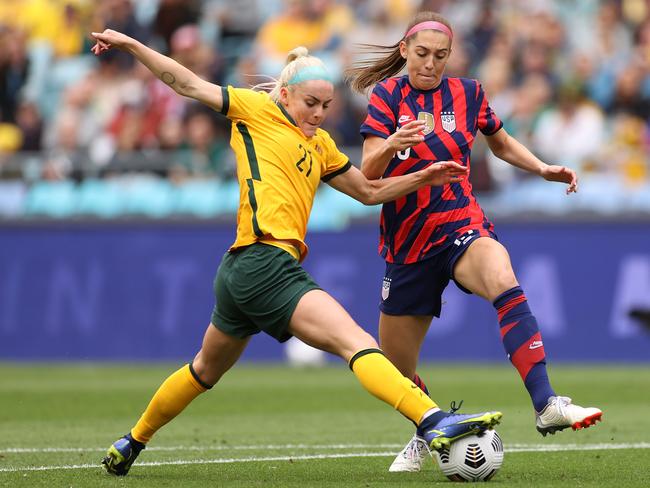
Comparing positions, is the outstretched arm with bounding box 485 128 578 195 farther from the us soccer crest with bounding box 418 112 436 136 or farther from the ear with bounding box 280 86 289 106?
the ear with bounding box 280 86 289 106

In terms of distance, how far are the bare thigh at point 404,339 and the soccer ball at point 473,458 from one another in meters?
1.17

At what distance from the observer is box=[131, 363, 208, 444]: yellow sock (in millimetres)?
7047

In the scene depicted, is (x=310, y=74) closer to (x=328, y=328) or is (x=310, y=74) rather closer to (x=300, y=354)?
(x=328, y=328)

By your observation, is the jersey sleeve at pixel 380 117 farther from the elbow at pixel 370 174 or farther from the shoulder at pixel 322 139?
the shoulder at pixel 322 139

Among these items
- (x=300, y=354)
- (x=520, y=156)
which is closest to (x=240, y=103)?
(x=520, y=156)

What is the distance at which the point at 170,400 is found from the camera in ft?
23.2

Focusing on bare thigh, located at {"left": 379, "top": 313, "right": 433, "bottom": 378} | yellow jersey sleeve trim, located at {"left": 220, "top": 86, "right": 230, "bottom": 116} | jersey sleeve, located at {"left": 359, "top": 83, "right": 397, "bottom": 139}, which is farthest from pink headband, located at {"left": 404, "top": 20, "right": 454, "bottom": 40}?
bare thigh, located at {"left": 379, "top": 313, "right": 433, "bottom": 378}

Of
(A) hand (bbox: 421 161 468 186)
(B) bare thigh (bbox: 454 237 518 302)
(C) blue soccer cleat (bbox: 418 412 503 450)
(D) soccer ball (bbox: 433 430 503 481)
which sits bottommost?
(D) soccer ball (bbox: 433 430 503 481)

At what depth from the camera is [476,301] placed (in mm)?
16219

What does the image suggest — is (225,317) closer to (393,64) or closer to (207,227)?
(393,64)

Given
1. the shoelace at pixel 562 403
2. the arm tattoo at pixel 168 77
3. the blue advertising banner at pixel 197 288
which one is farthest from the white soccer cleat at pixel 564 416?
the blue advertising banner at pixel 197 288

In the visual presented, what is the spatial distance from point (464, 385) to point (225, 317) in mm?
6945

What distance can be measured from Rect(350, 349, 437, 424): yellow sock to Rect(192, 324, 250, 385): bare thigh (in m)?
0.84

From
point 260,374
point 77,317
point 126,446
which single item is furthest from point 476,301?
point 126,446
